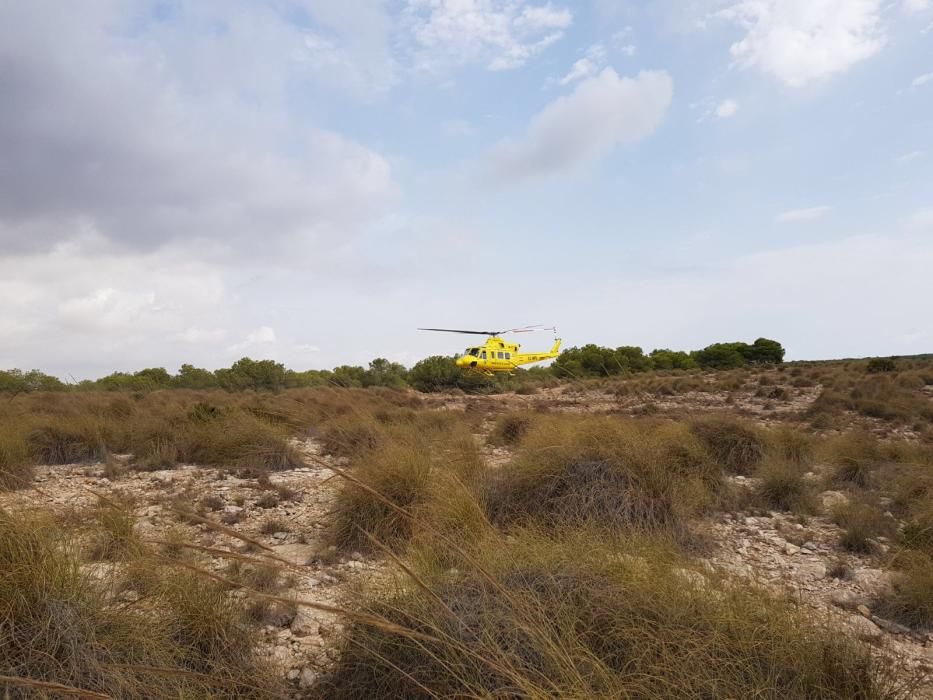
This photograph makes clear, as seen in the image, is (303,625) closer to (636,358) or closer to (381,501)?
(381,501)

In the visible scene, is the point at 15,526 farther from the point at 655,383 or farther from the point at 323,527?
the point at 655,383

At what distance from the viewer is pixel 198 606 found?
280 centimetres

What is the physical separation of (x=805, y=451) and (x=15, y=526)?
974cm

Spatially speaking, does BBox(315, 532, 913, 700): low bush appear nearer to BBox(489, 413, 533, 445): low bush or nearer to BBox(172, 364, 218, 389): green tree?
BBox(489, 413, 533, 445): low bush

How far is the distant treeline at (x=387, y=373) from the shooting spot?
89.0ft

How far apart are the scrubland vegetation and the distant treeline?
49.9 feet

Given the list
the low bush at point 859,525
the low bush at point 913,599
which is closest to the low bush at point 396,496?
the low bush at point 913,599

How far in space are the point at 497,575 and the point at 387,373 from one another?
32.2 meters

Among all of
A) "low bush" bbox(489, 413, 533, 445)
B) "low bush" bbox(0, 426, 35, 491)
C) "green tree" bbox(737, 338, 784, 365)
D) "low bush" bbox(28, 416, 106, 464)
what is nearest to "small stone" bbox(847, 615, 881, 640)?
"low bush" bbox(489, 413, 533, 445)

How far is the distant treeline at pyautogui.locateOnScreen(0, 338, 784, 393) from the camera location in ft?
89.0

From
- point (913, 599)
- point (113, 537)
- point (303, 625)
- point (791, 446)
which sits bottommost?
point (913, 599)

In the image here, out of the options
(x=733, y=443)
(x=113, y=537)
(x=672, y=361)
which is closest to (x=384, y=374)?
(x=672, y=361)

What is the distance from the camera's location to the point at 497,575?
2.78 m

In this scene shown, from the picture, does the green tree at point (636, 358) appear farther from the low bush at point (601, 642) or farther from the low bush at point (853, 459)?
the low bush at point (601, 642)
